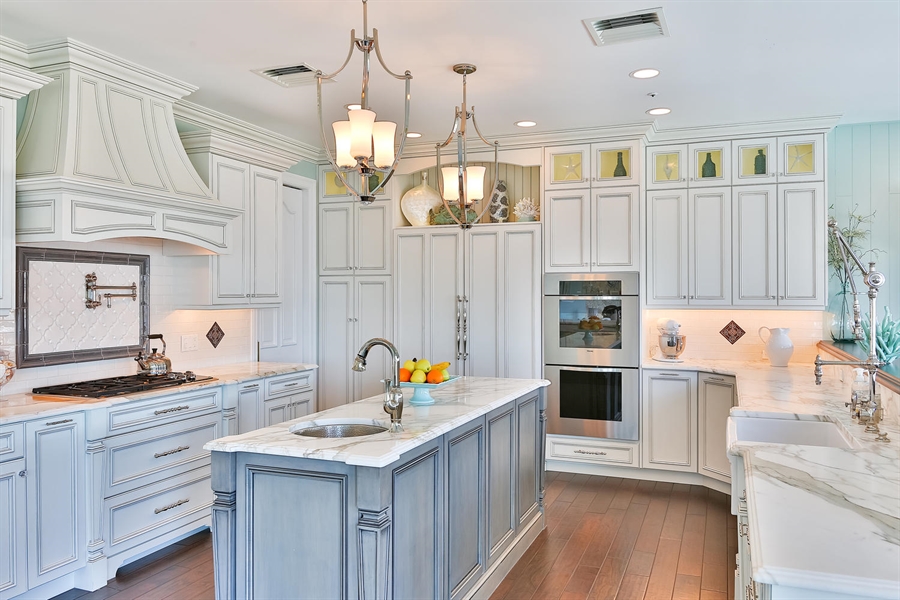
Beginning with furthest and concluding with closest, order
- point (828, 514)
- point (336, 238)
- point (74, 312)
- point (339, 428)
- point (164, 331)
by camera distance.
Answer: point (336, 238) → point (164, 331) → point (74, 312) → point (339, 428) → point (828, 514)

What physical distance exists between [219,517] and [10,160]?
214cm

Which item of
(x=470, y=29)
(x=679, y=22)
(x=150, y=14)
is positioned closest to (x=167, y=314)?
(x=150, y=14)

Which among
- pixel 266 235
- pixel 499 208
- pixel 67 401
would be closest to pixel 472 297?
pixel 499 208

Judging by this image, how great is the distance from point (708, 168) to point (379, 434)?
386cm

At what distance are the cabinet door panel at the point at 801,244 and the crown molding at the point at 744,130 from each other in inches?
16.4

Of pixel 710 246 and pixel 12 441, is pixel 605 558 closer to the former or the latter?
pixel 710 246

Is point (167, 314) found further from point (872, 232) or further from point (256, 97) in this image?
point (872, 232)

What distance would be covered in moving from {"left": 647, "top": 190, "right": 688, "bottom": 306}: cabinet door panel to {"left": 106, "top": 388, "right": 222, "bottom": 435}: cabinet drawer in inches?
133

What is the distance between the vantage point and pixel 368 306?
610cm

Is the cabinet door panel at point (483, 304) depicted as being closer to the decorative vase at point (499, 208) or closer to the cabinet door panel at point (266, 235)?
the decorative vase at point (499, 208)

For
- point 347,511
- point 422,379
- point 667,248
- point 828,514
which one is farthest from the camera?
point 667,248

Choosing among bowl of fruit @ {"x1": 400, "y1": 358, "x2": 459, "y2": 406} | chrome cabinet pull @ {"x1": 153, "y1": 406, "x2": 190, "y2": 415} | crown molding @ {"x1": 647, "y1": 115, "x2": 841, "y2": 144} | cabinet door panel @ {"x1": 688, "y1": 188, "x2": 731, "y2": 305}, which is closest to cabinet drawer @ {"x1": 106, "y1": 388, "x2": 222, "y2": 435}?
chrome cabinet pull @ {"x1": 153, "y1": 406, "x2": 190, "y2": 415}

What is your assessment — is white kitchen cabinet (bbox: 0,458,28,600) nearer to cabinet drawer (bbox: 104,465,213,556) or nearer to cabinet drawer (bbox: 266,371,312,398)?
cabinet drawer (bbox: 104,465,213,556)

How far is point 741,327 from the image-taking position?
550 cm
